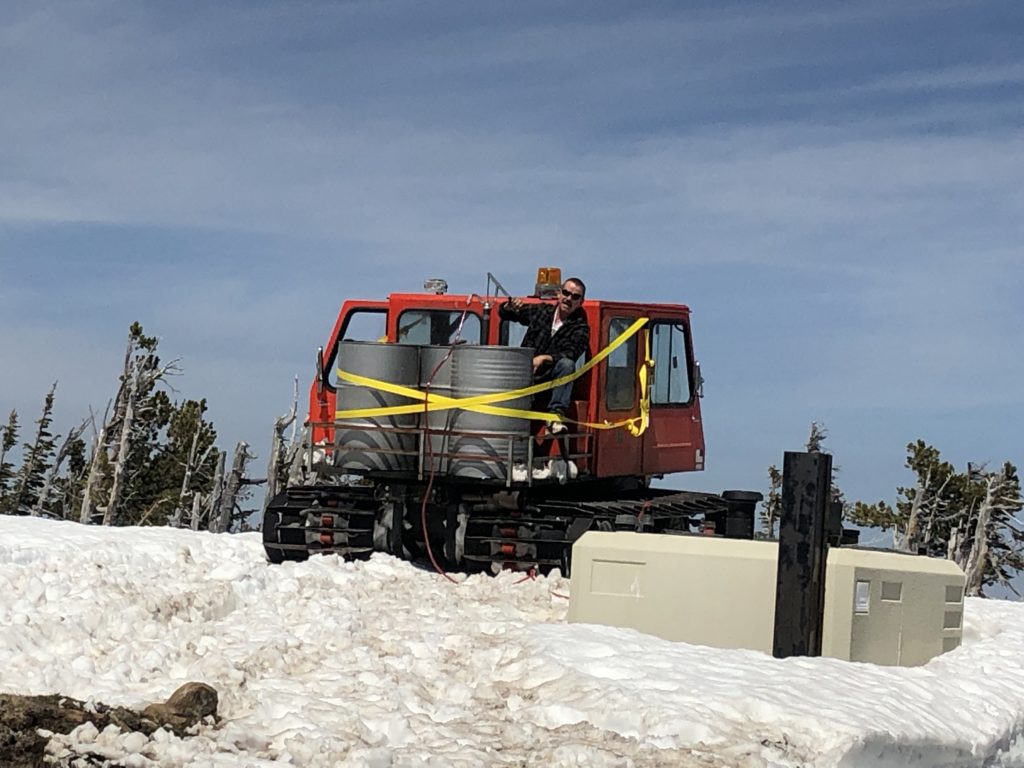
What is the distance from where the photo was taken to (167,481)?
46.1 m

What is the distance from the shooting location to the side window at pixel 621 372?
1504 centimetres

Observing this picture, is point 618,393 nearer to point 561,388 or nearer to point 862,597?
point 561,388

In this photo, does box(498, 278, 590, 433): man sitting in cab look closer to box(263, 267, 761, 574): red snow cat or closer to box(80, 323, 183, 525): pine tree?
box(263, 267, 761, 574): red snow cat

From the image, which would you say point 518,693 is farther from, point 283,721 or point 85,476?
point 85,476

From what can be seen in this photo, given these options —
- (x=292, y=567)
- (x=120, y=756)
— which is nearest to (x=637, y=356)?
(x=292, y=567)

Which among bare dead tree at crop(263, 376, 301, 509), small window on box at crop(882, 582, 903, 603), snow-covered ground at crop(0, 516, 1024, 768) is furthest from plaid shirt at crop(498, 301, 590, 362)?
bare dead tree at crop(263, 376, 301, 509)

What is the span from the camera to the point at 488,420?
1408 centimetres

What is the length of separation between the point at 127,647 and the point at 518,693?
282cm

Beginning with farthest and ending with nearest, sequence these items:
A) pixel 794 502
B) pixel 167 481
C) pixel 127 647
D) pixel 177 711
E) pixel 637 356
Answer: pixel 167 481 → pixel 637 356 → pixel 794 502 → pixel 127 647 → pixel 177 711

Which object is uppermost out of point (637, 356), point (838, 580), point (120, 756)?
point (637, 356)

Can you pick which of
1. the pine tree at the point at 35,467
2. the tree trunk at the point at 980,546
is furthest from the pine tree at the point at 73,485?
the tree trunk at the point at 980,546

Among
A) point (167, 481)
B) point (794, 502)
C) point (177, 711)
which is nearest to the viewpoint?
point (177, 711)

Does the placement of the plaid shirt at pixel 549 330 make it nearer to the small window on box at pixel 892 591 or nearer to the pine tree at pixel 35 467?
the small window on box at pixel 892 591

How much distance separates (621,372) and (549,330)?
102cm
